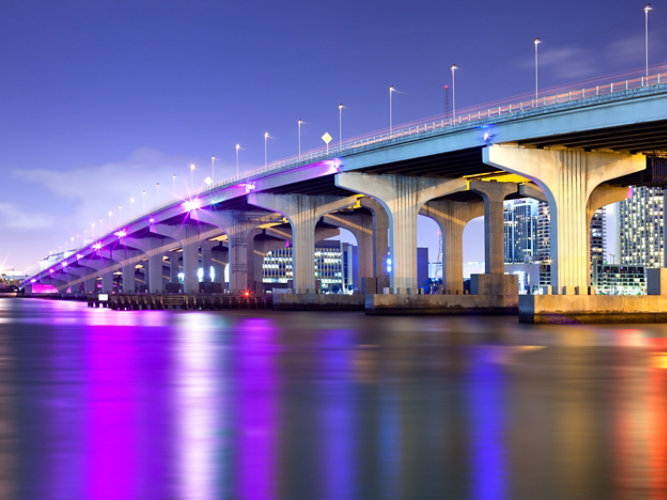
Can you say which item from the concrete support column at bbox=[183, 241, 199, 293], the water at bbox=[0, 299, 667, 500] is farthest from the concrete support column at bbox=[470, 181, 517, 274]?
the concrete support column at bbox=[183, 241, 199, 293]

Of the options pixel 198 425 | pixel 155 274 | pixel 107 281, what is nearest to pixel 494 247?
pixel 198 425

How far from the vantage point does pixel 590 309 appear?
51281 millimetres

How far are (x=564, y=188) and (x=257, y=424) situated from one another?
136ft

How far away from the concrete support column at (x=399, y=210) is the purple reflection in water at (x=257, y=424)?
40.6 m

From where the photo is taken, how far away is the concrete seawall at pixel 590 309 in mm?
50500

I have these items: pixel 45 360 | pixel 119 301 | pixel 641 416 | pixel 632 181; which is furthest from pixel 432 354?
pixel 119 301

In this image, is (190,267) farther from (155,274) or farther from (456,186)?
(456,186)

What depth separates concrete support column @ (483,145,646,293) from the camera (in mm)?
51719

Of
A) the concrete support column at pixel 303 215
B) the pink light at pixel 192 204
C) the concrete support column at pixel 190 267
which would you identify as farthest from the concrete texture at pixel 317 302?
the concrete support column at pixel 190 267

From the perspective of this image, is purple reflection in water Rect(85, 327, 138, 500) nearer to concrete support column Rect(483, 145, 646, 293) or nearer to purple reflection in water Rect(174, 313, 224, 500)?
purple reflection in water Rect(174, 313, 224, 500)

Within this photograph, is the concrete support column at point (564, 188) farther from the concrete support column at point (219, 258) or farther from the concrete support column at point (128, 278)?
the concrete support column at point (128, 278)

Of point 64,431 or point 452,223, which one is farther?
point 452,223

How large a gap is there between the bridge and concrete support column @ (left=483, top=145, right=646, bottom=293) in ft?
0.20

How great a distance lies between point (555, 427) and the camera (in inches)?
532
